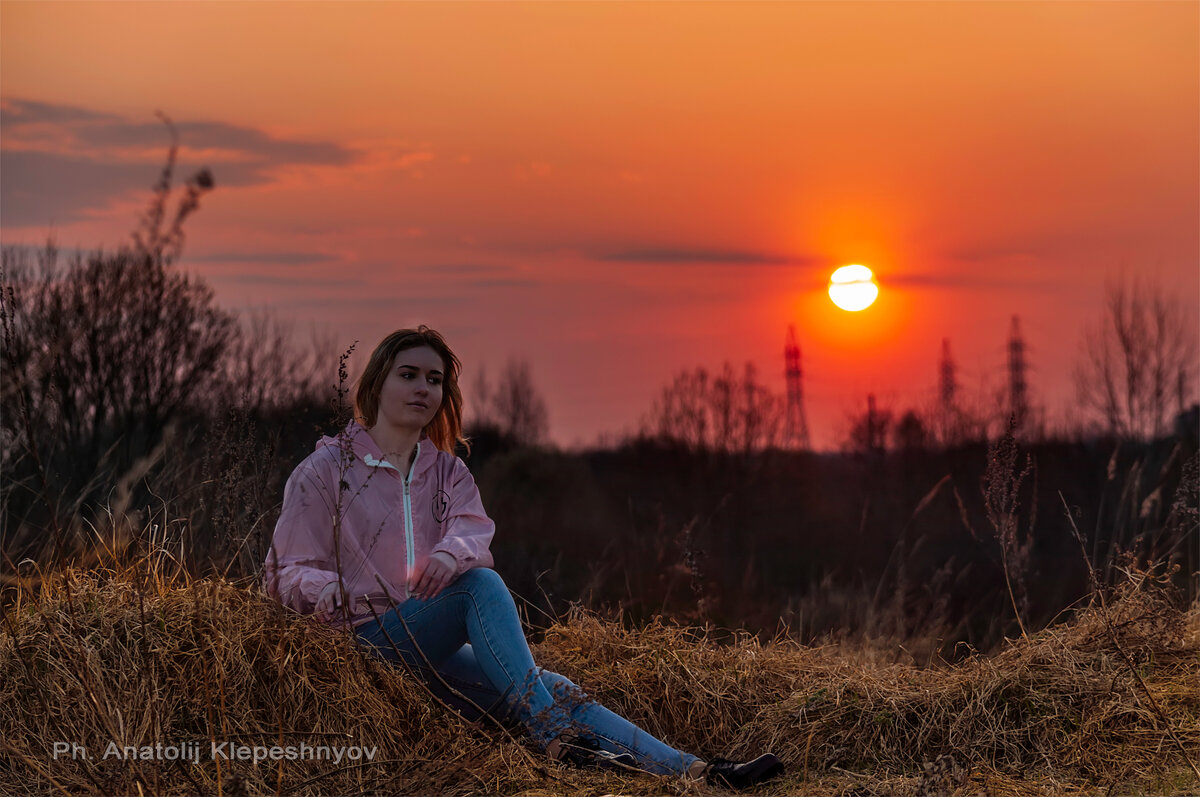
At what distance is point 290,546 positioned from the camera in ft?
11.7

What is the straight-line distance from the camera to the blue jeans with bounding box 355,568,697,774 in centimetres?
350

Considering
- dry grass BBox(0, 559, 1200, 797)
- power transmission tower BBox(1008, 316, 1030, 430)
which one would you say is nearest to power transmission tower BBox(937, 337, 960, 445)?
power transmission tower BBox(1008, 316, 1030, 430)

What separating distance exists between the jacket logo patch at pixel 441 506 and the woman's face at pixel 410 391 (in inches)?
10.1

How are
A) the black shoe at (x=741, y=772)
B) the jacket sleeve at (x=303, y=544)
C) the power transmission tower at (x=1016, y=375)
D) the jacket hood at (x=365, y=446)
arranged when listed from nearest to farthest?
the black shoe at (x=741, y=772) < the jacket sleeve at (x=303, y=544) < the jacket hood at (x=365, y=446) < the power transmission tower at (x=1016, y=375)

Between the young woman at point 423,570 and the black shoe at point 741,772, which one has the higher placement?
the young woman at point 423,570

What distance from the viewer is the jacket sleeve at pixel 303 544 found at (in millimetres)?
3520

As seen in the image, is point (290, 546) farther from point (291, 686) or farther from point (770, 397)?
point (770, 397)

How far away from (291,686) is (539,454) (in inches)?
749

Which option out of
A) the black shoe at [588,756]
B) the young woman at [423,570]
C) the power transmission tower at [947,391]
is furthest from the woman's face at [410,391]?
the power transmission tower at [947,391]

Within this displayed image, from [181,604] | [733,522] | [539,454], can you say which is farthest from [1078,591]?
[181,604]

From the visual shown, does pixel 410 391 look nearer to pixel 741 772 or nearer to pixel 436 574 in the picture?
pixel 436 574

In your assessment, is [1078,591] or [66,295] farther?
[1078,591]

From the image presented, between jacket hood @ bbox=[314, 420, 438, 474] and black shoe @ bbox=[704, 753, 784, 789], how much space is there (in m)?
1.41

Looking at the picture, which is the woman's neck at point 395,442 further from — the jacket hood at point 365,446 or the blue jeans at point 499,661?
the blue jeans at point 499,661
